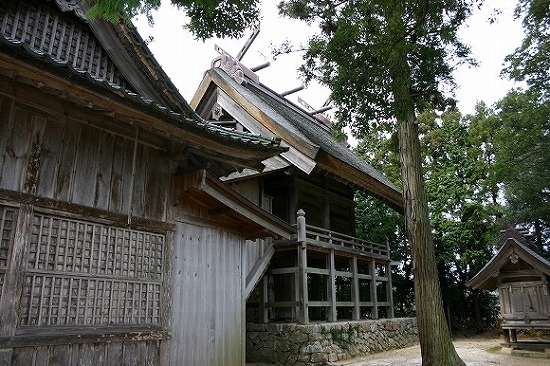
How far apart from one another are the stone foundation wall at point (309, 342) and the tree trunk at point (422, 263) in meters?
3.08

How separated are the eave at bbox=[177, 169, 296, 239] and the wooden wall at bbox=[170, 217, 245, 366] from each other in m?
0.22

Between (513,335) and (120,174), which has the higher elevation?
(120,174)

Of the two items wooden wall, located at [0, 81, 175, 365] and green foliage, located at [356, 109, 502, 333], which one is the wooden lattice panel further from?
green foliage, located at [356, 109, 502, 333]

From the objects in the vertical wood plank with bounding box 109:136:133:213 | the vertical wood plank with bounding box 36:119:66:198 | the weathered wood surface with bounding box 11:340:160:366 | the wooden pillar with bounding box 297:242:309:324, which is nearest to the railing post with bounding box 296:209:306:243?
the wooden pillar with bounding box 297:242:309:324

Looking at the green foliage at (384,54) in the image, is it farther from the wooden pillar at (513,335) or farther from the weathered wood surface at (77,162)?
the wooden pillar at (513,335)

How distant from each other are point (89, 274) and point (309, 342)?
21.2 ft

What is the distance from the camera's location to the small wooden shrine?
33.9 ft

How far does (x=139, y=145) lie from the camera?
534 centimetres

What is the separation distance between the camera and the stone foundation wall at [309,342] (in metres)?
9.62

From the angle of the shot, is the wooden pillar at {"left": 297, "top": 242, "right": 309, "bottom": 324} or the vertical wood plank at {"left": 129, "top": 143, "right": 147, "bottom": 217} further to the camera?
the wooden pillar at {"left": 297, "top": 242, "right": 309, "bottom": 324}

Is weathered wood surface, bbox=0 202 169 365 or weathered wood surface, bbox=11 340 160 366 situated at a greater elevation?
weathered wood surface, bbox=0 202 169 365

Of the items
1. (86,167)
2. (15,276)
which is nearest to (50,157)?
(86,167)

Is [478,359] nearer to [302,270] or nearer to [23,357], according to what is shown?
[302,270]

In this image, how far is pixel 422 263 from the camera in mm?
7461
